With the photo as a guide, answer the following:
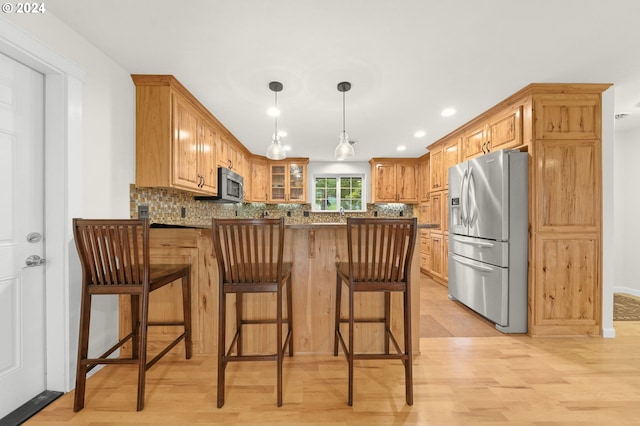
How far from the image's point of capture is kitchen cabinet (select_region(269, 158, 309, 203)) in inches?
226

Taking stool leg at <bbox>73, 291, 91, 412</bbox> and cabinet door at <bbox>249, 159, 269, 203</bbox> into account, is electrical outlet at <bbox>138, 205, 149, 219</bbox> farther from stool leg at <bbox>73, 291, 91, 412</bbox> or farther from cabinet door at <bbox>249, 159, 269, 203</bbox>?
cabinet door at <bbox>249, 159, 269, 203</bbox>

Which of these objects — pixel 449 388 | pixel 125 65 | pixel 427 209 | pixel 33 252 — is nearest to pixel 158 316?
pixel 33 252

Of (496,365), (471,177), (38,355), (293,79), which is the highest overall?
(293,79)

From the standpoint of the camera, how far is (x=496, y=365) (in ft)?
6.65

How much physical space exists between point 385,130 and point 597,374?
322cm

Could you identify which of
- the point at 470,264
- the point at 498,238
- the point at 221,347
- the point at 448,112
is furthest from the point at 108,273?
the point at 448,112

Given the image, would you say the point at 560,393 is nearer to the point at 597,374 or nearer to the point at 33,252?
the point at 597,374

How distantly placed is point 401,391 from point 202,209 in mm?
3262

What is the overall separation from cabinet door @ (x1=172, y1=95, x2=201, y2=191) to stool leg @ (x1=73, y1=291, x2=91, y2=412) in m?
1.16

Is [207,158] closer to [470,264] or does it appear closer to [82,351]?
[82,351]

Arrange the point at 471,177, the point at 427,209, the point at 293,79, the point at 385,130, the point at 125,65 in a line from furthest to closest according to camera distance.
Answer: the point at 427,209 < the point at 385,130 < the point at 471,177 < the point at 293,79 < the point at 125,65

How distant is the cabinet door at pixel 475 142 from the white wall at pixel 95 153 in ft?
12.1

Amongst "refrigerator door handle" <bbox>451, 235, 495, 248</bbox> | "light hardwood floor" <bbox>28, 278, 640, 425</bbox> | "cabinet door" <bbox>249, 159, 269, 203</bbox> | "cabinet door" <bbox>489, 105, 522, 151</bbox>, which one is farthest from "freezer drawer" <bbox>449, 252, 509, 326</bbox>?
"cabinet door" <bbox>249, 159, 269, 203</bbox>

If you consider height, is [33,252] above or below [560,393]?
above
